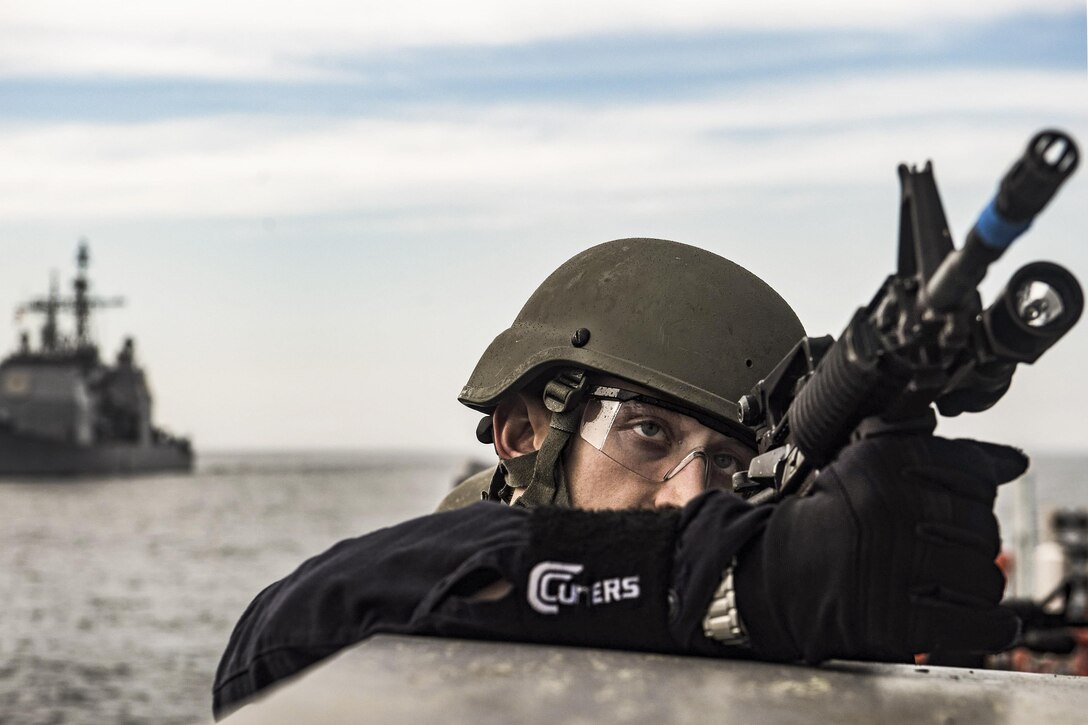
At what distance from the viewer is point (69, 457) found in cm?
9738

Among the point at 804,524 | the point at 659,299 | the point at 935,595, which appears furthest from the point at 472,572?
the point at 659,299

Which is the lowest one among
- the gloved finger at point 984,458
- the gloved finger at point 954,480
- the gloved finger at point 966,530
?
the gloved finger at point 966,530

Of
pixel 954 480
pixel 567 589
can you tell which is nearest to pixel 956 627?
pixel 954 480

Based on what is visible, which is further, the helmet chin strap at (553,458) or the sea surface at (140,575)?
the sea surface at (140,575)

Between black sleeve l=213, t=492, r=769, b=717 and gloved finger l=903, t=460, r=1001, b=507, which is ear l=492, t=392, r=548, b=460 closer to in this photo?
black sleeve l=213, t=492, r=769, b=717

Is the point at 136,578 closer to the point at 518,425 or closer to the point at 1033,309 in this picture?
the point at 518,425

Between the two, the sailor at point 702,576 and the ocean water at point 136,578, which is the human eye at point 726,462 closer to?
the sailor at point 702,576

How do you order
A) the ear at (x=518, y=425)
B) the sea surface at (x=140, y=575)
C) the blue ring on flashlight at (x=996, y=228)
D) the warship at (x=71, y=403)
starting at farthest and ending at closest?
the warship at (x=71, y=403) → the sea surface at (x=140, y=575) → the ear at (x=518, y=425) → the blue ring on flashlight at (x=996, y=228)

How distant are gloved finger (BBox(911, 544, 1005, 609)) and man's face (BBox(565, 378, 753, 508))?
1.69m

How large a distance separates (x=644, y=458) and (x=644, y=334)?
600 mm

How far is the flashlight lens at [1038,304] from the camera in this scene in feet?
6.47

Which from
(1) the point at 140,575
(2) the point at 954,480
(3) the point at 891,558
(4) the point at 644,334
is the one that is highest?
(4) the point at 644,334

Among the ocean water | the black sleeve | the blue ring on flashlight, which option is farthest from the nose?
the ocean water

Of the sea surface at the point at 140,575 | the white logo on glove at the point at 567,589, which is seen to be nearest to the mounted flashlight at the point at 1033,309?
the white logo on glove at the point at 567,589
